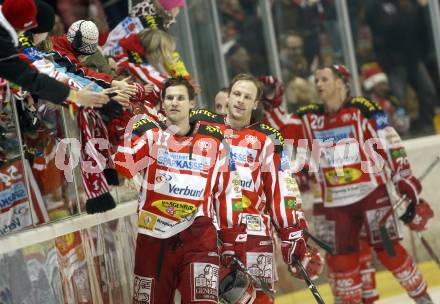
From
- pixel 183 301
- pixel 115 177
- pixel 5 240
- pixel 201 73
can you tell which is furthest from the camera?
pixel 201 73

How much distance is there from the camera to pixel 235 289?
644 centimetres

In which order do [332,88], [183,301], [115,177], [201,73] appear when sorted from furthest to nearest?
1. [201,73]
2. [332,88]
3. [115,177]
4. [183,301]

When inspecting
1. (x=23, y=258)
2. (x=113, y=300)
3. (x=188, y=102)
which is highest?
(x=188, y=102)

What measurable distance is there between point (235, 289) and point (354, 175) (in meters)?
1.99

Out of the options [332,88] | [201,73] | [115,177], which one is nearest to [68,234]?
[115,177]

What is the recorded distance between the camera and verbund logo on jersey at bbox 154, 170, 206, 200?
6.00m

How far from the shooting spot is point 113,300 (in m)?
6.53

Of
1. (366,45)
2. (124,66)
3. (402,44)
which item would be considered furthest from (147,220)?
(402,44)

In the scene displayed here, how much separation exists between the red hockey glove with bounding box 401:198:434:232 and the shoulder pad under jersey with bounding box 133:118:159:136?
2735 millimetres

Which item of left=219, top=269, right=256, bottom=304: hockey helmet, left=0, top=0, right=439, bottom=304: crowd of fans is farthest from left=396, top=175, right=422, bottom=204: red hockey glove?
left=219, top=269, right=256, bottom=304: hockey helmet

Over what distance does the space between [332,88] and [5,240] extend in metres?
3.28

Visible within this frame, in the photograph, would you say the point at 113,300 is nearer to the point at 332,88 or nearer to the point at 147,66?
the point at 147,66

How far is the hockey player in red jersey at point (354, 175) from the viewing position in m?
8.06

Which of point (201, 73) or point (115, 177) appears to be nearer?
point (115, 177)
